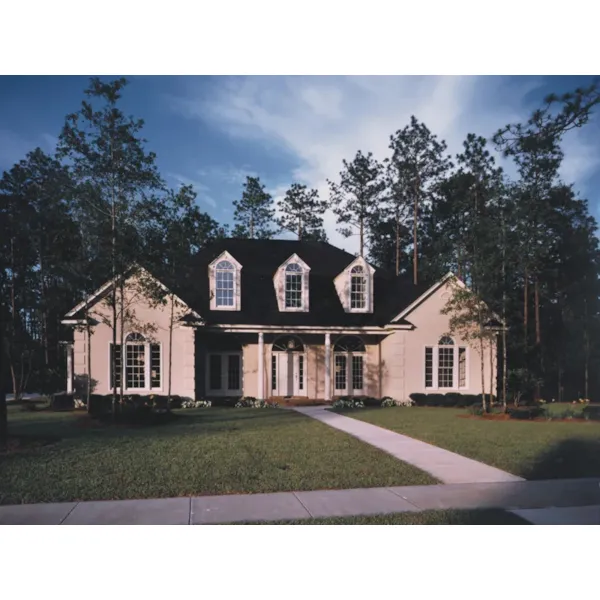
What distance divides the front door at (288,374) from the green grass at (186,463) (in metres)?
7.00

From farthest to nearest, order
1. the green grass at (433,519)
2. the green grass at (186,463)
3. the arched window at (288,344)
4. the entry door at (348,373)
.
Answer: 1. the entry door at (348,373)
2. the arched window at (288,344)
3. the green grass at (186,463)
4. the green grass at (433,519)

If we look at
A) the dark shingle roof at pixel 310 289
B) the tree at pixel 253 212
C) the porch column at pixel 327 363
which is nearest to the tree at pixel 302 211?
the tree at pixel 253 212

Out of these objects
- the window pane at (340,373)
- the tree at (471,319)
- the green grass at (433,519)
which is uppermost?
the tree at (471,319)

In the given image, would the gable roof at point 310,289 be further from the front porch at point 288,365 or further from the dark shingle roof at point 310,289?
the front porch at point 288,365

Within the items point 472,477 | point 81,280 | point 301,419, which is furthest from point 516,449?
point 81,280

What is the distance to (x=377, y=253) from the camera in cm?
1497

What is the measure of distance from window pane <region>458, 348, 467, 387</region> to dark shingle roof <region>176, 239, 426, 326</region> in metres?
2.67

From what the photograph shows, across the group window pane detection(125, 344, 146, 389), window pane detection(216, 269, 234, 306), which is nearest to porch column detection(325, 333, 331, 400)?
window pane detection(216, 269, 234, 306)

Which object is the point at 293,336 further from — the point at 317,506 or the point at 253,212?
the point at 317,506

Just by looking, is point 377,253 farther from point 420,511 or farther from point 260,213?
point 420,511

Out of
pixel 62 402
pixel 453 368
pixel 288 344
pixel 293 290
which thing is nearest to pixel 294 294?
pixel 293 290

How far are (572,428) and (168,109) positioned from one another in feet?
37.0

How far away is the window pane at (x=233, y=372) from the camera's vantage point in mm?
19953

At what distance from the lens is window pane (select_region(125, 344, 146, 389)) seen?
59.4 feet
